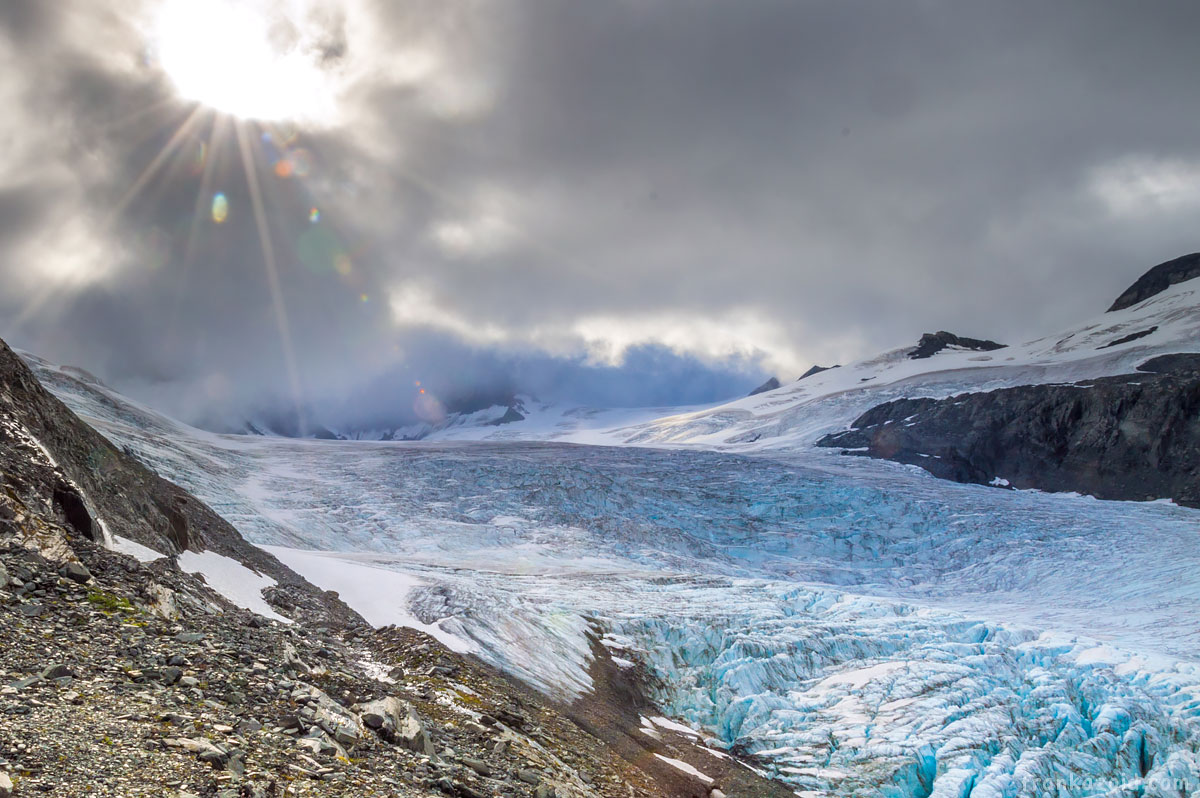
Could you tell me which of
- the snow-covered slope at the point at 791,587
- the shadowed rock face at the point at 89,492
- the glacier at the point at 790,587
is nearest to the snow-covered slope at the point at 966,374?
the glacier at the point at 790,587

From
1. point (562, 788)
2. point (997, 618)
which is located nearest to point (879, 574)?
point (997, 618)

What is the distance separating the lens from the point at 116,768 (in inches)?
215

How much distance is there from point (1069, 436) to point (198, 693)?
235ft

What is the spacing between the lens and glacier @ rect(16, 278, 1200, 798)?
62.2 feet

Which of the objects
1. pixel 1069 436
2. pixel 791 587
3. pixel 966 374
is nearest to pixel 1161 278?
pixel 966 374

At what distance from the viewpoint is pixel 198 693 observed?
23.4 ft

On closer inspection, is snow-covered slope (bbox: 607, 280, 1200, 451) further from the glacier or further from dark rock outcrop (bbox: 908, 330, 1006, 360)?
the glacier

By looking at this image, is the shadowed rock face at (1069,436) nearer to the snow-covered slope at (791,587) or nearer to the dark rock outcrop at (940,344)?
the snow-covered slope at (791,587)

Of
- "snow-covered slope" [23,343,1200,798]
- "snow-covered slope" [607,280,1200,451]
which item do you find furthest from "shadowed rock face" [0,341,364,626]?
"snow-covered slope" [607,280,1200,451]

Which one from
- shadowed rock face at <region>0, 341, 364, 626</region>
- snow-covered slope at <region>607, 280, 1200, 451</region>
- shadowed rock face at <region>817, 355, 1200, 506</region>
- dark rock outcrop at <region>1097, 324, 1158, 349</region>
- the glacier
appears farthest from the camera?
dark rock outcrop at <region>1097, 324, 1158, 349</region>

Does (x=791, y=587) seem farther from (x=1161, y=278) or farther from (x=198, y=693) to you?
(x=1161, y=278)

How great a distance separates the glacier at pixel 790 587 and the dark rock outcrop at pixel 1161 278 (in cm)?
6585

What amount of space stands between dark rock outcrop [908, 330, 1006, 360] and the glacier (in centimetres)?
5379

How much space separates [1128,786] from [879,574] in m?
20.5
